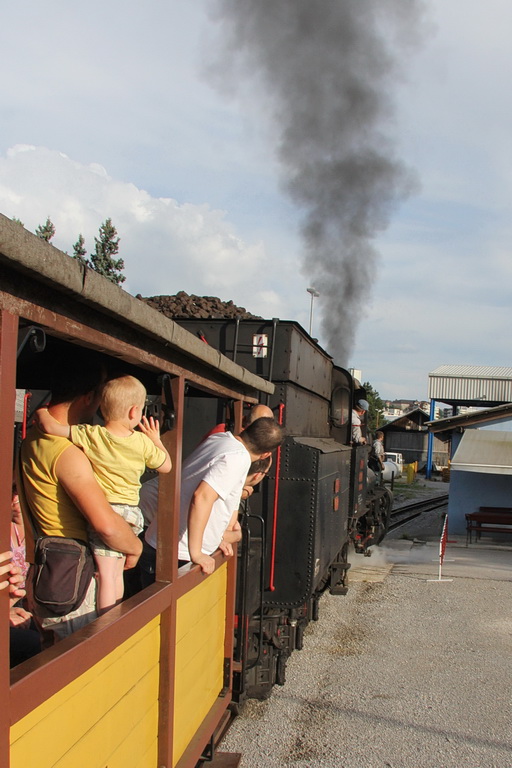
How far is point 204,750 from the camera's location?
3.88m

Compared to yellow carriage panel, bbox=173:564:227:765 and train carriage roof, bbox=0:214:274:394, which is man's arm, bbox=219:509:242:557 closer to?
yellow carriage panel, bbox=173:564:227:765

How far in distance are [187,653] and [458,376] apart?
41672mm

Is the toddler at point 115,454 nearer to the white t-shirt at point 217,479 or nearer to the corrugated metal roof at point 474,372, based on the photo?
the white t-shirt at point 217,479

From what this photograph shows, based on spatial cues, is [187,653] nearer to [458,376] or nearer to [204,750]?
[204,750]

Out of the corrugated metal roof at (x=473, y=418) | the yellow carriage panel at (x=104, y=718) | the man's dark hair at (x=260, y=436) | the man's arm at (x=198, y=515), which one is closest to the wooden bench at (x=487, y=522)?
the corrugated metal roof at (x=473, y=418)

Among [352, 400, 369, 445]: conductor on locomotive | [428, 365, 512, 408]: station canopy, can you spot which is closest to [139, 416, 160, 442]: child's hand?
[352, 400, 369, 445]: conductor on locomotive

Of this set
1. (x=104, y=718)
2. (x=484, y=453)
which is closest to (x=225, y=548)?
(x=104, y=718)

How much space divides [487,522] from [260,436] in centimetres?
1408

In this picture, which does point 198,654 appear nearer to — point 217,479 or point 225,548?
point 225,548

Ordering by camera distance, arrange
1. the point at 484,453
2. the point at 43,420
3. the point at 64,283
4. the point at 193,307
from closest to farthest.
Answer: the point at 64,283, the point at 43,420, the point at 193,307, the point at 484,453

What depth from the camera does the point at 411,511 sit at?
23.7 m

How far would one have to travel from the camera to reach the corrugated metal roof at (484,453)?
1558cm

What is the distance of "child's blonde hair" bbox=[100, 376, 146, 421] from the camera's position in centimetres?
272

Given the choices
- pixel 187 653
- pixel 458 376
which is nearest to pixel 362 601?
pixel 187 653
